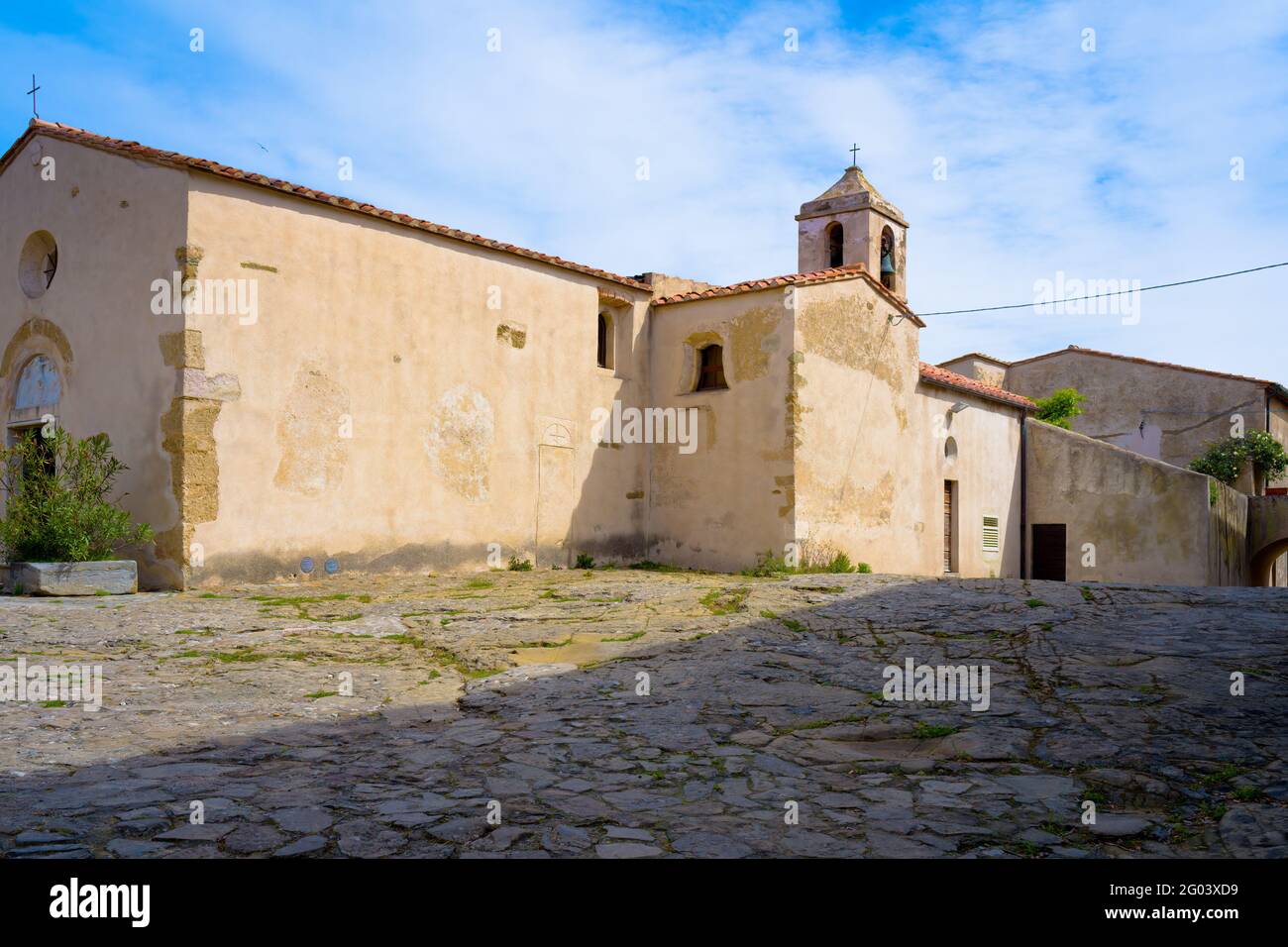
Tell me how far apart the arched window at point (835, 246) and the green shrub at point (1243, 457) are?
12.9 m

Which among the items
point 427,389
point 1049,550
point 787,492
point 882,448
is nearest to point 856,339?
point 882,448

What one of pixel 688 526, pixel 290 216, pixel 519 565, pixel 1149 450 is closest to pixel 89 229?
pixel 290 216

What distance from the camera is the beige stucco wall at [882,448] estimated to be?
A: 15766mm

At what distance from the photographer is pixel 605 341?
1717 cm

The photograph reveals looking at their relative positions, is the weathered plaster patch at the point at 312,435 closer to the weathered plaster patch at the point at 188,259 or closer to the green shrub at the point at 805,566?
the weathered plaster patch at the point at 188,259

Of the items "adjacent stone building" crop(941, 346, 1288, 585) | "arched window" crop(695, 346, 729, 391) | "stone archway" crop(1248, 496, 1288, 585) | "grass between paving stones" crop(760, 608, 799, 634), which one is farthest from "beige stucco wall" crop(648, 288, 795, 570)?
"stone archway" crop(1248, 496, 1288, 585)

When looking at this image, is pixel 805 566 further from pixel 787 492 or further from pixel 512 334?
pixel 512 334

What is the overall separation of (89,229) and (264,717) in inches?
407

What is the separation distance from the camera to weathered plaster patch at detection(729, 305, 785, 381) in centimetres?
1566

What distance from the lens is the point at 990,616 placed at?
844 centimetres

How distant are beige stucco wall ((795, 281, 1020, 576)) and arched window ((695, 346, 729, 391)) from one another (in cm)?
161

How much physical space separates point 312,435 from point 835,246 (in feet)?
41.9

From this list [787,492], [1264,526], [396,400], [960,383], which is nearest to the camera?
[396,400]

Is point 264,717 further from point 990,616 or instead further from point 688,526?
point 688,526
